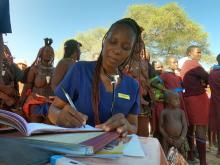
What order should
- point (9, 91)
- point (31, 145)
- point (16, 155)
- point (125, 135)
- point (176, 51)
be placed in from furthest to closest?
point (176, 51) < point (9, 91) < point (125, 135) < point (31, 145) < point (16, 155)

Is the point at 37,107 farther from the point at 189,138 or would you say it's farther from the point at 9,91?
the point at 189,138

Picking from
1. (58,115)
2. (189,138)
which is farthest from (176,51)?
(58,115)

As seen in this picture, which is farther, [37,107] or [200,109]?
[200,109]

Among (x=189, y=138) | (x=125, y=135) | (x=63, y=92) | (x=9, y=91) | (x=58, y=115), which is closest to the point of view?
(x=125, y=135)

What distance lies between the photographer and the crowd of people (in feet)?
5.40

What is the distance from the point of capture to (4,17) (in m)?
2.73

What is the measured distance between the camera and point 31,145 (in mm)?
745

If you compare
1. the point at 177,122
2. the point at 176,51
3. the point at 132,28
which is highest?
the point at 176,51


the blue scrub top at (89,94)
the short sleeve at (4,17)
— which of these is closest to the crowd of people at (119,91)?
the blue scrub top at (89,94)

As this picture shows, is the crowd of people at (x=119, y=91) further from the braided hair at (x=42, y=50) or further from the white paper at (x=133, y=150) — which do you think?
the white paper at (x=133, y=150)

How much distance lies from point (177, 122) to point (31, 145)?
3981mm

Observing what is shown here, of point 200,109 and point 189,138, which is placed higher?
point 200,109

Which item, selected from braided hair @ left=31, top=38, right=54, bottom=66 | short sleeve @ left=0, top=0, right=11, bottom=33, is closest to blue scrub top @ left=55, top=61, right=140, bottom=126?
short sleeve @ left=0, top=0, right=11, bottom=33

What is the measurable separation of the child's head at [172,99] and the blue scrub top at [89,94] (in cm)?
297
